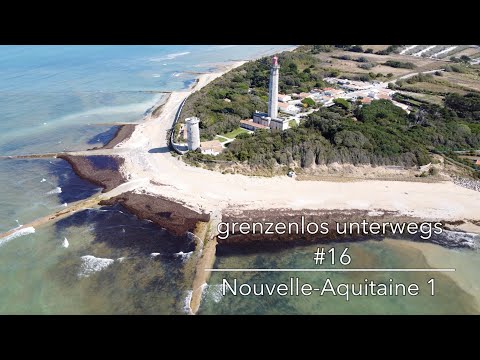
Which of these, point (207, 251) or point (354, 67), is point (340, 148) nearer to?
point (207, 251)

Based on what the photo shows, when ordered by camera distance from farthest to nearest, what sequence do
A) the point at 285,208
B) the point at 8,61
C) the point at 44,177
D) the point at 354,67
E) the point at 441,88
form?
the point at 8,61 → the point at 354,67 → the point at 441,88 → the point at 44,177 → the point at 285,208

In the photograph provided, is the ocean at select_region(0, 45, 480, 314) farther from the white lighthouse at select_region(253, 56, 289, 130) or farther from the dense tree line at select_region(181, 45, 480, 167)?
the white lighthouse at select_region(253, 56, 289, 130)

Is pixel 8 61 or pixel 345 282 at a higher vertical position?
pixel 8 61

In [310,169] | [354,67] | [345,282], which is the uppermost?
[354,67]

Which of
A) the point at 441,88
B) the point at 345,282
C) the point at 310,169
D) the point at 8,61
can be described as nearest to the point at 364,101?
the point at 441,88

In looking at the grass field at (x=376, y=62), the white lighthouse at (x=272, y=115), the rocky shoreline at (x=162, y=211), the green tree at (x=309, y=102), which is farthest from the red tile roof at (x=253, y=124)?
the grass field at (x=376, y=62)

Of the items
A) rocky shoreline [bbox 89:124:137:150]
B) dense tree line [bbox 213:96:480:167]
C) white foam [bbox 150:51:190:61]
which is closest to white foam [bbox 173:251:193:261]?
dense tree line [bbox 213:96:480:167]

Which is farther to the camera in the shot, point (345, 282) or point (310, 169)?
point (310, 169)
